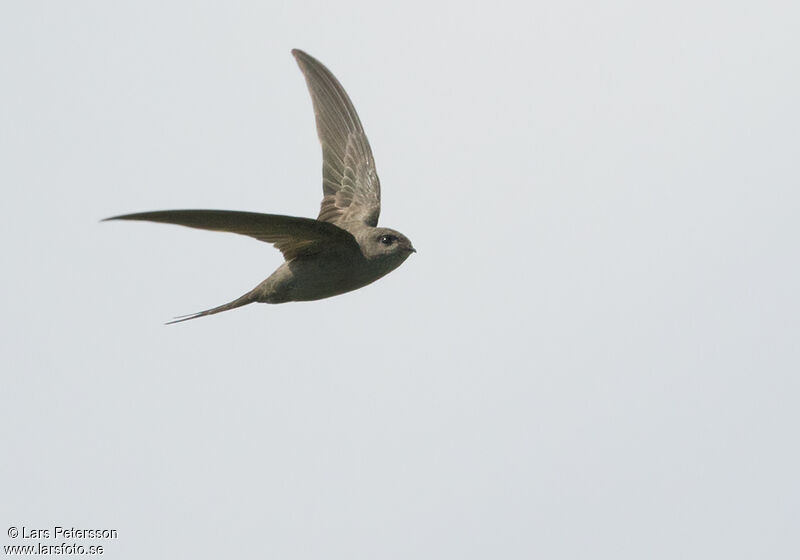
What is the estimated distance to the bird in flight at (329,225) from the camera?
26.9ft

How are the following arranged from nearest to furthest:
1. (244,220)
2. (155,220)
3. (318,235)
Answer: (155,220)
(244,220)
(318,235)

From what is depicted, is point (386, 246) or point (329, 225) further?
point (386, 246)

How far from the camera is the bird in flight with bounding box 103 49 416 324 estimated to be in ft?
26.9

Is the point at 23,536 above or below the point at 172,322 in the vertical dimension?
below

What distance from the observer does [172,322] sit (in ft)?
29.5

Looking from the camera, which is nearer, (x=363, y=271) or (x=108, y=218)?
(x=108, y=218)

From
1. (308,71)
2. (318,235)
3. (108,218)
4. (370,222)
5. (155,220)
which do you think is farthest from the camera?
(308,71)

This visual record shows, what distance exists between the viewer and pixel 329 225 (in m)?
8.73

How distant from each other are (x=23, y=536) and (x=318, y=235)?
4.13 metres

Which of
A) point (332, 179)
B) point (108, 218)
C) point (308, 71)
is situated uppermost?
point (308, 71)

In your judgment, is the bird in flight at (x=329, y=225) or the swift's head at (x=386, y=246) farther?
the swift's head at (x=386, y=246)

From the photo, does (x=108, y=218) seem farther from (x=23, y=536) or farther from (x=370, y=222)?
(x=23, y=536)

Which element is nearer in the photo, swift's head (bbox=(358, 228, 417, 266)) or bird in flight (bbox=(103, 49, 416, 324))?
bird in flight (bbox=(103, 49, 416, 324))

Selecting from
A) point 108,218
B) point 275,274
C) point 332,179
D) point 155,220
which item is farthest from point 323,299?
point 108,218
